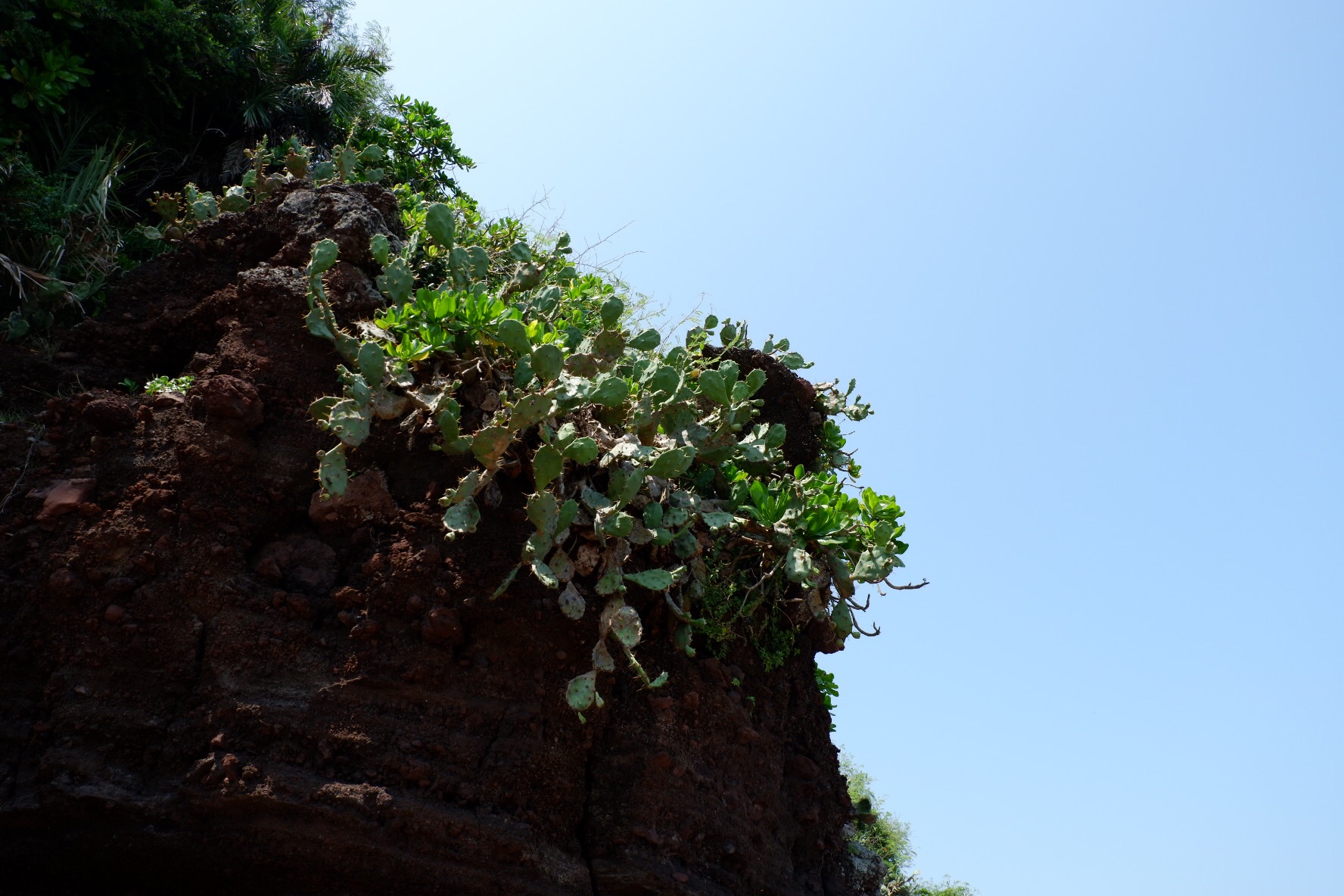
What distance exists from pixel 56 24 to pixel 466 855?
6.49 metres

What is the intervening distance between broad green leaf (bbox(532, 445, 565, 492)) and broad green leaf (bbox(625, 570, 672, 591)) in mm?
455

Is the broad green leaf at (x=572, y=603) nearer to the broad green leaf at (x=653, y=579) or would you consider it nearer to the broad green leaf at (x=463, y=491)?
the broad green leaf at (x=653, y=579)

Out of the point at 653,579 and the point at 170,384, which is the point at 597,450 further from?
the point at 170,384

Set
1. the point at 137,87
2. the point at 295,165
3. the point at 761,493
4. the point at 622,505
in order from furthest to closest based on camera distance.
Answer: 1. the point at 137,87
2. the point at 295,165
3. the point at 761,493
4. the point at 622,505

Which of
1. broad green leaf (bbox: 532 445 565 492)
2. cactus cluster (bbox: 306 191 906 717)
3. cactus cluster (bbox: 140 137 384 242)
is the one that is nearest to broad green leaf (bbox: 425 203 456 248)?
cactus cluster (bbox: 306 191 906 717)

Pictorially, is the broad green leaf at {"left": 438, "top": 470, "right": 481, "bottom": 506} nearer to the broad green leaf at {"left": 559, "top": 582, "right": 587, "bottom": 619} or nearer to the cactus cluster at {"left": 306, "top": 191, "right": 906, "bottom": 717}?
the cactus cluster at {"left": 306, "top": 191, "right": 906, "bottom": 717}

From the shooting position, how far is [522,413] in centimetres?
332

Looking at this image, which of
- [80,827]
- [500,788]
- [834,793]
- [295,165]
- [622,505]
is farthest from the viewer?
[295,165]

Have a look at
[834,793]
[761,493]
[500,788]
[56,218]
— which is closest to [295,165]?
[56,218]

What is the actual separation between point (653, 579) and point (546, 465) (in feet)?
1.83

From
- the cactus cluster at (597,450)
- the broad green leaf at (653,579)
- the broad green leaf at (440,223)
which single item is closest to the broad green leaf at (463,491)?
the cactus cluster at (597,450)

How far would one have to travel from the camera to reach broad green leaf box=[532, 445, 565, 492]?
129 inches

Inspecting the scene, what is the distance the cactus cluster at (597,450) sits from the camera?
11.0 feet

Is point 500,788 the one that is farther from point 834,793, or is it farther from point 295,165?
point 295,165
